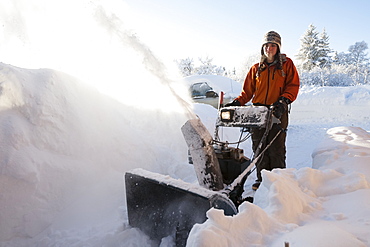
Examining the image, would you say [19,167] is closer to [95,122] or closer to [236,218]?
[95,122]

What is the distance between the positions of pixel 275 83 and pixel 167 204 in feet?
6.75

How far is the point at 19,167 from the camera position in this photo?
2.64m

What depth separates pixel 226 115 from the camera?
2.63m

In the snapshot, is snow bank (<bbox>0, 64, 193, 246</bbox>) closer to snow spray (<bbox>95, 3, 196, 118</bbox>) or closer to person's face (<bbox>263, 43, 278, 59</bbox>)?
snow spray (<bbox>95, 3, 196, 118</bbox>)

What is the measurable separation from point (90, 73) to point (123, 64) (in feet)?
2.75

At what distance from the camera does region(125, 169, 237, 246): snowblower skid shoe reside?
182cm

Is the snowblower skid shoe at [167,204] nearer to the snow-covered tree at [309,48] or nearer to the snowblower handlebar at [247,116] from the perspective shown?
the snowblower handlebar at [247,116]

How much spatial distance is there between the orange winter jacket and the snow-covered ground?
97 cm

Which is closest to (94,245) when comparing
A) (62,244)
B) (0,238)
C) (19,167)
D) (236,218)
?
(62,244)

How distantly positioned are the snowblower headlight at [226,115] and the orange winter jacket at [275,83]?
0.72m

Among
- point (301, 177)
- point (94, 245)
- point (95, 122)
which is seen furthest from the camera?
point (95, 122)

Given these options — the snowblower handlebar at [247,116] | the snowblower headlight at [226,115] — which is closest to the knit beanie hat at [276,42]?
the snowblower handlebar at [247,116]

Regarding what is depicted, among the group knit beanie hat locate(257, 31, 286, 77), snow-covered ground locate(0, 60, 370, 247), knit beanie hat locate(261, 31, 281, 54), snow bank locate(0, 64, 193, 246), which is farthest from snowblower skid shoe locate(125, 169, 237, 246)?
knit beanie hat locate(261, 31, 281, 54)

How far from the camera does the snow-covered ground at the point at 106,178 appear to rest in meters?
1.22
